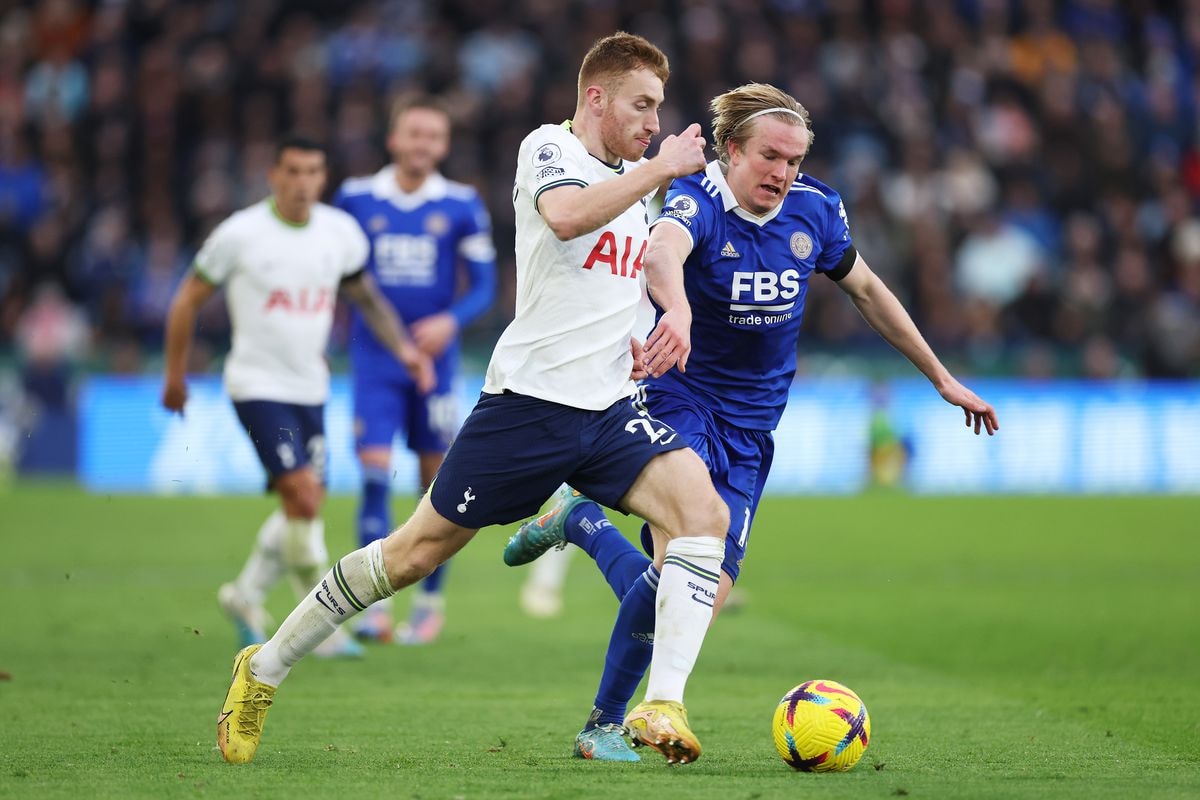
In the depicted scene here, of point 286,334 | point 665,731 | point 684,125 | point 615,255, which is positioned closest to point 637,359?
point 615,255

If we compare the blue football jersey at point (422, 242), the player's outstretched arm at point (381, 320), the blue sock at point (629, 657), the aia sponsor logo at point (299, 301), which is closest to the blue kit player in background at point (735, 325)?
the blue sock at point (629, 657)

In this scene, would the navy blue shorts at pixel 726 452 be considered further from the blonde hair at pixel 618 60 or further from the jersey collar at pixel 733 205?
the blonde hair at pixel 618 60

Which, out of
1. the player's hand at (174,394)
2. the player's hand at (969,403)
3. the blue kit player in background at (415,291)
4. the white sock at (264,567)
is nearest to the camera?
the player's hand at (969,403)

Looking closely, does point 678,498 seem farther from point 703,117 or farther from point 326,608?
point 703,117

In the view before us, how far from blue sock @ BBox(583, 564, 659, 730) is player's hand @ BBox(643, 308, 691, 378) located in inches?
35.1

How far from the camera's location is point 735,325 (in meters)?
6.18

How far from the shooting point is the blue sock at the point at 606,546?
6.22m

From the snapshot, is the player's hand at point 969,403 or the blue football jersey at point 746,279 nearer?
the blue football jersey at point 746,279

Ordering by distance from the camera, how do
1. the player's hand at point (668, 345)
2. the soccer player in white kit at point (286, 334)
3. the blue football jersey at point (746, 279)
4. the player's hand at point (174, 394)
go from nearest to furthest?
the player's hand at point (668, 345), the blue football jersey at point (746, 279), the player's hand at point (174, 394), the soccer player in white kit at point (286, 334)

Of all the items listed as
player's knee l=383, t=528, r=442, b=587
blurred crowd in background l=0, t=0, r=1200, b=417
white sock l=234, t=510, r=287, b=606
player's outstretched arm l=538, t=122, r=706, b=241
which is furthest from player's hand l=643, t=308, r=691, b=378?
blurred crowd in background l=0, t=0, r=1200, b=417

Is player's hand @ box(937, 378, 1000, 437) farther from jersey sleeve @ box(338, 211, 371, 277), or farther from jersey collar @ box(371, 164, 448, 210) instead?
jersey collar @ box(371, 164, 448, 210)

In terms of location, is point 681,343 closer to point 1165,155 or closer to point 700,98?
point 700,98

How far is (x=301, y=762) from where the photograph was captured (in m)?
5.61

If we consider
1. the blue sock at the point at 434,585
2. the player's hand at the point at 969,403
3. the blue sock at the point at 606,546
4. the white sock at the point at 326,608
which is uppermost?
the player's hand at the point at 969,403
